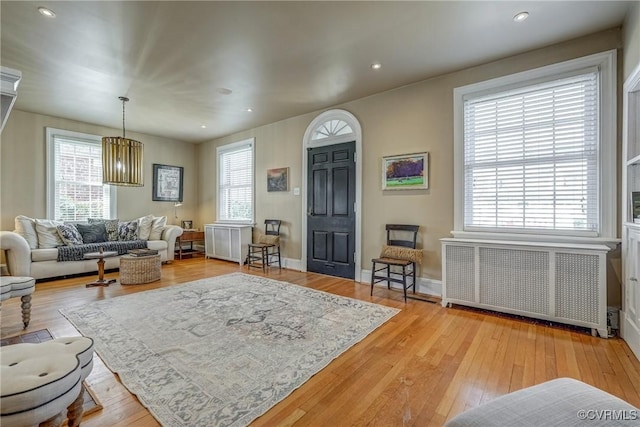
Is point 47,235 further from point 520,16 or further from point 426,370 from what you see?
point 520,16

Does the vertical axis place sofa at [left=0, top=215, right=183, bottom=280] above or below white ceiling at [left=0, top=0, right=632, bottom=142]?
below

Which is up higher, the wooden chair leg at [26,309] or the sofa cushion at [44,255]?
the sofa cushion at [44,255]

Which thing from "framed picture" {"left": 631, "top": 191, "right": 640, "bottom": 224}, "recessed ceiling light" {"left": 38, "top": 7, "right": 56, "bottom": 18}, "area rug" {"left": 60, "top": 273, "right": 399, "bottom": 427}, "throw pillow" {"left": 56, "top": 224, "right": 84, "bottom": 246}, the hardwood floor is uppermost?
"recessed ceiling light" {"left": 38, "top": 7, "right": 56, "bottom": 18}

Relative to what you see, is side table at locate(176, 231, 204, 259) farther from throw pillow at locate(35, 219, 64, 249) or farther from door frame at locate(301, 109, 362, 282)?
door frame at locate(301, 109, 362, 282)

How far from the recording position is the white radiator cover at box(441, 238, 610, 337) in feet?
8.02

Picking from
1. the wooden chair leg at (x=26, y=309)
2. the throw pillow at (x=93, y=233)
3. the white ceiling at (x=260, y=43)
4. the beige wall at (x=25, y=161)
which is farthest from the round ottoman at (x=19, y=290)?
the beige wall at (x=25, y=161)

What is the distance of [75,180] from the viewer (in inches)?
210

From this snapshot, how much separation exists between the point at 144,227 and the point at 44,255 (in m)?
1.55

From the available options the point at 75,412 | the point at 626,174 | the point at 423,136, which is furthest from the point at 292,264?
the point at 626,174

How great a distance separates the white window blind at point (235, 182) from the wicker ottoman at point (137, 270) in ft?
7.03

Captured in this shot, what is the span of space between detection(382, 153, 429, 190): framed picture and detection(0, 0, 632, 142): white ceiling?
0.98 meters

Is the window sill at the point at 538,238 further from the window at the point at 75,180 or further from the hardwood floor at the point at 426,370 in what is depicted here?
the window at the point at 75,180

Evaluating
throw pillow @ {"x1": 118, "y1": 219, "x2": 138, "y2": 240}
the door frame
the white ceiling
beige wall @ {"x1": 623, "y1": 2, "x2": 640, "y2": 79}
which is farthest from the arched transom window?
throw pillow @ {"x1": 118, "y1": 219, "x2": 138, "y2": 240}

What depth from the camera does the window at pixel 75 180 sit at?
507 cm
